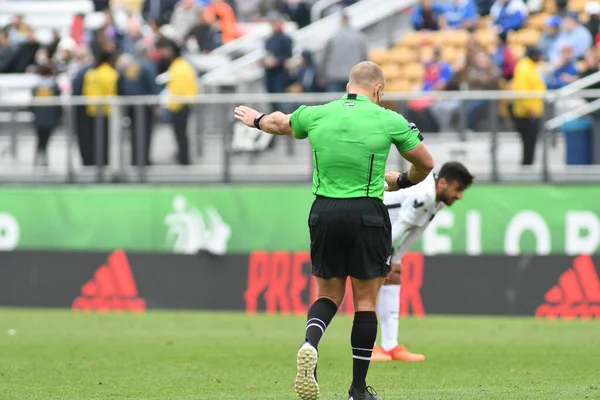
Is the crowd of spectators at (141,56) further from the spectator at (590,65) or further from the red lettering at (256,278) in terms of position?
the spectator at (590,65)

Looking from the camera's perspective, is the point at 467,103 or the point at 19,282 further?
the point at 19,282

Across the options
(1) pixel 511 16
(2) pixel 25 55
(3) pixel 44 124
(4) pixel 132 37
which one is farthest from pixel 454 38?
A: (2) pixel 25 55

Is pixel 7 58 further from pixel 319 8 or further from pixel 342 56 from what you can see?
pixel 342 56

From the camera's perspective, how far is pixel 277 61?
885 inches

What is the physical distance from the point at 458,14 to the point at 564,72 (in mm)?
4777

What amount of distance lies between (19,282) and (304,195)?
4799mm

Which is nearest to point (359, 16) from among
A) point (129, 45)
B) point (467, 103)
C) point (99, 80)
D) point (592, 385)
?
point (129, 45)

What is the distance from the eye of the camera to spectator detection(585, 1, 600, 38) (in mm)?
22453

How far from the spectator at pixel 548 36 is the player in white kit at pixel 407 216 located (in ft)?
32.5

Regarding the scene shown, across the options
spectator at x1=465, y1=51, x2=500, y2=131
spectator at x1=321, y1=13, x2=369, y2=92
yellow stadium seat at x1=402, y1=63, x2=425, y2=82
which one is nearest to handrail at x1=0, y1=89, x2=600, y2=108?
spectator at x1=465, y1=51, x2=500, y2=131

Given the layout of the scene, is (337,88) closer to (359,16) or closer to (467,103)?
(467,103)

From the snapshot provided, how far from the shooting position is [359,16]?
27078 mm

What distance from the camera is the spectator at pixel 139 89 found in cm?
1972

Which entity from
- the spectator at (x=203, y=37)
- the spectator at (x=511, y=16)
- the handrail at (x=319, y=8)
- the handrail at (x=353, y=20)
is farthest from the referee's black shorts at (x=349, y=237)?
the handrail at (x=319, y=8)
